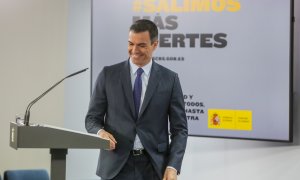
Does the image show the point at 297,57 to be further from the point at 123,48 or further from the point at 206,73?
the point at 123,48

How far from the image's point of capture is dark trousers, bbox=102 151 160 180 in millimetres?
2957

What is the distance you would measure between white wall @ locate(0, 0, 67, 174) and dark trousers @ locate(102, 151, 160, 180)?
8.63 ft

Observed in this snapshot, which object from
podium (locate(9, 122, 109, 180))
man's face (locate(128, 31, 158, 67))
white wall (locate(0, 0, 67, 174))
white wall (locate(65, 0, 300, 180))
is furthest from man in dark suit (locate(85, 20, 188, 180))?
white wall (locate(0, 0, 67, 174))

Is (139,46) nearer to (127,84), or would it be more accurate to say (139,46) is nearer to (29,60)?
(127,84)

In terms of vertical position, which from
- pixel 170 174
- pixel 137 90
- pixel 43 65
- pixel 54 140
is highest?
pixel 43 65

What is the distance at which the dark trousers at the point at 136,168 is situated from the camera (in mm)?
2957

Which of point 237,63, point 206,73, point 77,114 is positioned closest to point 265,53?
point 237,63

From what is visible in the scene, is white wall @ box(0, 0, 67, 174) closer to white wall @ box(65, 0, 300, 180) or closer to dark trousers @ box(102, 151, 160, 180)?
white wall @ box(65, 0, 300, 180)

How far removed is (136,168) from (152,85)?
18.4 inches

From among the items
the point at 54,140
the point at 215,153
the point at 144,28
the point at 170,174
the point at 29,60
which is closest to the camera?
the point at 54,140

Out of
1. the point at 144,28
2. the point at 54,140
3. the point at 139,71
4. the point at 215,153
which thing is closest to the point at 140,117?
the point at 139,71

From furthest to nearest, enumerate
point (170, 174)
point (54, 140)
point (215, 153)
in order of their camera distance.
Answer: point (215, 153) → point (170, 174) → point (54, 140)

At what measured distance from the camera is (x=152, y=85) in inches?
120

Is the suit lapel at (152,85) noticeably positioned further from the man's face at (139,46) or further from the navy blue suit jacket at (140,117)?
the man's face at (139,46)
